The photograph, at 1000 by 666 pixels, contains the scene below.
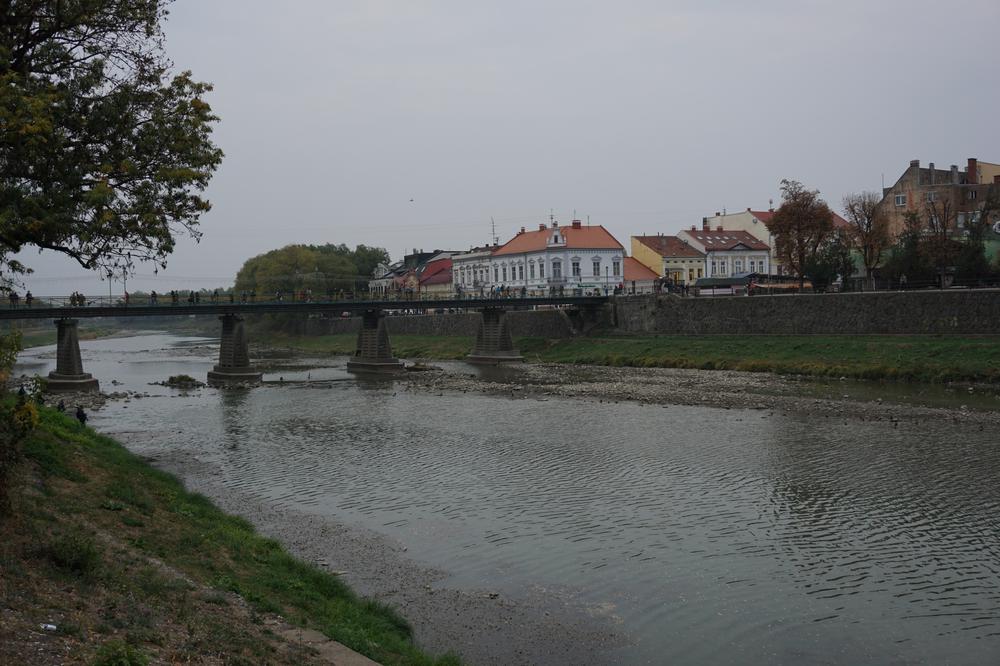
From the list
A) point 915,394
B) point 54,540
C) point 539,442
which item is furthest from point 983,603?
point 915,394

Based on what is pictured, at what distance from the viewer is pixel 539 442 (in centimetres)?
3419

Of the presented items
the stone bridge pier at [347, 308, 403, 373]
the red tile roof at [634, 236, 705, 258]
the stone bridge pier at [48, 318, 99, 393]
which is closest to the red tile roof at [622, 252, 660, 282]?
the red tile roof at [634, 236, 705, 258]

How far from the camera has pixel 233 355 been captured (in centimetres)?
6462

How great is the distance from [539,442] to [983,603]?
63.7 feet

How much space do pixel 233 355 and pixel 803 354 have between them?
41.2 metres

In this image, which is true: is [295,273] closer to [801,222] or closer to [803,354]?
[801,222]

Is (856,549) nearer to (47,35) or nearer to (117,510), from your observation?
(117,510)

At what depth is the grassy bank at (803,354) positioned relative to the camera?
4809 centimetres

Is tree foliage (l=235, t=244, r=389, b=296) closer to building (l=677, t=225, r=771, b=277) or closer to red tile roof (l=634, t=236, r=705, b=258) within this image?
red tile roof (l=634, t=236, r=705, b=258)

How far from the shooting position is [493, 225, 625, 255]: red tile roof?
10100 cm

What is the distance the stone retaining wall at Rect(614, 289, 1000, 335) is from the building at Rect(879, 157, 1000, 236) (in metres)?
23.9

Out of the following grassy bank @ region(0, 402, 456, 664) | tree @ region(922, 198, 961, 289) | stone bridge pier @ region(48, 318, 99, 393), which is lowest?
grassy bank @ region(0, 402, 456, 664)

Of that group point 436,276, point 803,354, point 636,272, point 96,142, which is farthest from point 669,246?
point 96,142

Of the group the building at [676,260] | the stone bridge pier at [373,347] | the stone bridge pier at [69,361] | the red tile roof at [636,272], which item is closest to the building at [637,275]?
the red tile roof at [636,272]
